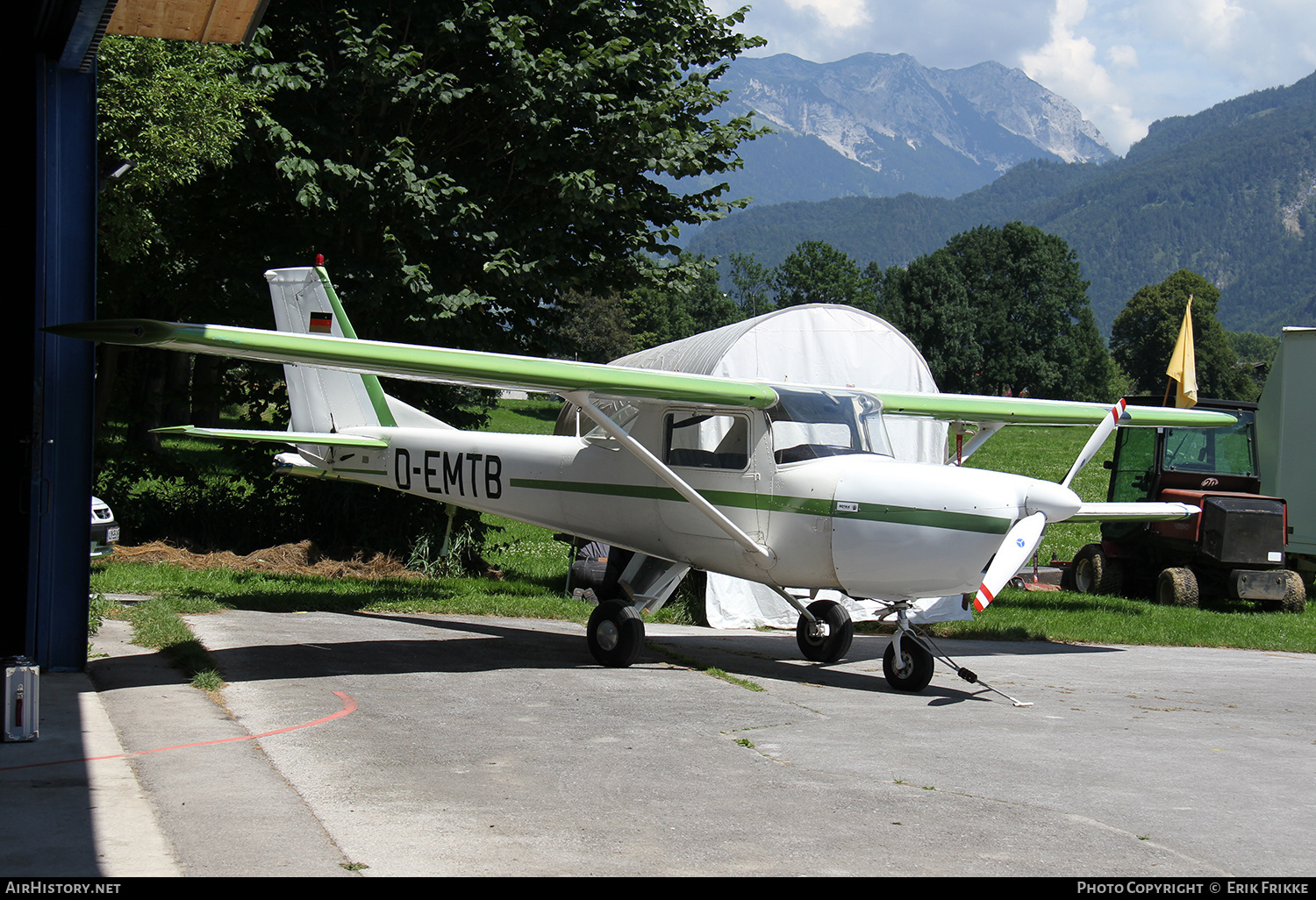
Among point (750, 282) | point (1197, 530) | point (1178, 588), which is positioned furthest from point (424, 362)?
point (750, 282)

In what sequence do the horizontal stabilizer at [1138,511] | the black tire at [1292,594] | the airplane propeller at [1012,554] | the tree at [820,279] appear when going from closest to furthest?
the airplane propeller at [1012,554] → the horizontal stabilizer at [1138,511] → the black tire at [1292,594] → the tree at [820,279]

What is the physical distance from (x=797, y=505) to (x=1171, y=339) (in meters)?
105

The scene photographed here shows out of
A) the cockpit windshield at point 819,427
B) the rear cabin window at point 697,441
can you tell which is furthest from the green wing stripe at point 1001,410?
the rear cabin window at point 697,441

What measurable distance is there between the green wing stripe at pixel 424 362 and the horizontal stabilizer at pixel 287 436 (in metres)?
2.24

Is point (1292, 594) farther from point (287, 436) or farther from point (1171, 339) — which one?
point (1171, 339)

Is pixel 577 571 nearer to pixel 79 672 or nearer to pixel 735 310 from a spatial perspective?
pixel 79 672

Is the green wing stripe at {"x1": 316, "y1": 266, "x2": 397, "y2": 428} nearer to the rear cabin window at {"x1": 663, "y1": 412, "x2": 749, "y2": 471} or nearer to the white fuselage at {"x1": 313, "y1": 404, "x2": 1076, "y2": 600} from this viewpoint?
the white fuselage at {"x1": 313, "y1": 404, "x2": 1076, "y2": 600}

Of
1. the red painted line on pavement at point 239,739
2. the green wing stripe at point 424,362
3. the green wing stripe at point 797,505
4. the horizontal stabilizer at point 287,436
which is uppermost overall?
the green wing stripe at point 424,362

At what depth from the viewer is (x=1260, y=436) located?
16.0 metres

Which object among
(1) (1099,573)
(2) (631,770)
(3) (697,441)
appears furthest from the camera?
(1) (1099,573)

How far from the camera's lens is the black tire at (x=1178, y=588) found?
14109mm

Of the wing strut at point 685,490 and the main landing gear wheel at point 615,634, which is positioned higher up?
the wing strut at point 685,490

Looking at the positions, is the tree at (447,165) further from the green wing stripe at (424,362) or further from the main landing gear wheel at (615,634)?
the main landing gear wheel at (615,634)

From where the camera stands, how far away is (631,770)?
559cm
